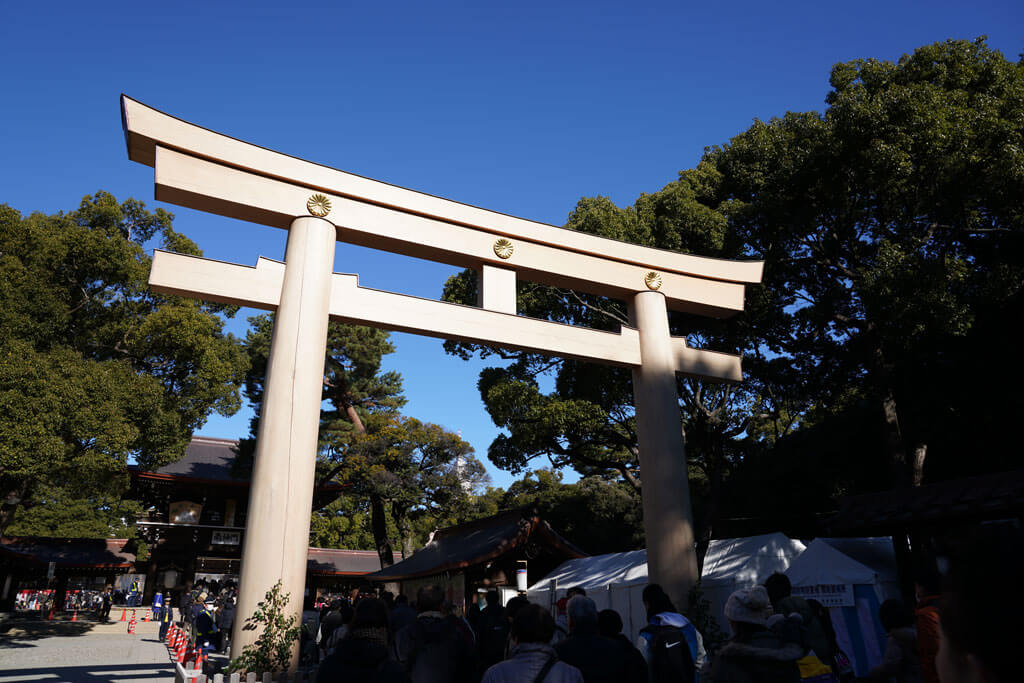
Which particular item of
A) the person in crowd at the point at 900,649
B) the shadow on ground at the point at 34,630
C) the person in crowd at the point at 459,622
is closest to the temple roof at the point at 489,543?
the person in crowd at the point at 459,622

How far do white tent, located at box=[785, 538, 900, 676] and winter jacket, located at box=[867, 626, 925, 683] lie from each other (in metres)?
4.95

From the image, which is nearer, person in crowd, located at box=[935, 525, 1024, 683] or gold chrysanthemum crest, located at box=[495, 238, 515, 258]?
person in crowd, located at box=[935, 525, 1024, 683]

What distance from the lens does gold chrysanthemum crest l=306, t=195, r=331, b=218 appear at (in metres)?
8.63

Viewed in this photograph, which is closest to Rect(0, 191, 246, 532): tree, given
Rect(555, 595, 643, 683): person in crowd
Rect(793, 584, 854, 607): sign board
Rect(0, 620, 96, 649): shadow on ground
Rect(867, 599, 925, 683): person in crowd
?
Rect(0, 620, 96, 649): shadow on ground

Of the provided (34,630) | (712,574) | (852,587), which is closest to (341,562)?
(34,630)

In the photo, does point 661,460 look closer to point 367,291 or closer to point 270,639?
point 367,291

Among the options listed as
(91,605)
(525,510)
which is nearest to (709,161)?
(525,510)

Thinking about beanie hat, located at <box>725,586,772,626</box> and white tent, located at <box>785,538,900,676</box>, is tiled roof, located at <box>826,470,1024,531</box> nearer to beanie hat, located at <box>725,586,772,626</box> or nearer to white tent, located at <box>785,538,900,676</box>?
white tent, located at <box>785,538,900,676</box>

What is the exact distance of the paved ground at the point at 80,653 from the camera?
9750 millimetres

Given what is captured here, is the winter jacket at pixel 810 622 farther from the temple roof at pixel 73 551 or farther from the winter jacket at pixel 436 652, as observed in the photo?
the temple roof at pixel 73 551

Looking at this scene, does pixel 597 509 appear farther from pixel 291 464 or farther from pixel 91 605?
pixel 91 605

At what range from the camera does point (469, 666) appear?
4.41 metres

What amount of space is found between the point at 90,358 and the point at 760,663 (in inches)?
764

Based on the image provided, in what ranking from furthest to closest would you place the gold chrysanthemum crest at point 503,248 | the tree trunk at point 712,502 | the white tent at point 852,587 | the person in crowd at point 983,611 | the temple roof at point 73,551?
the temple roof at point 73,551 → the tree trunk at point 712,502 → the gold chrysanthemum crest at point 503,248 → the white tent at point 852,587 → the person in crowd at point 983,611
